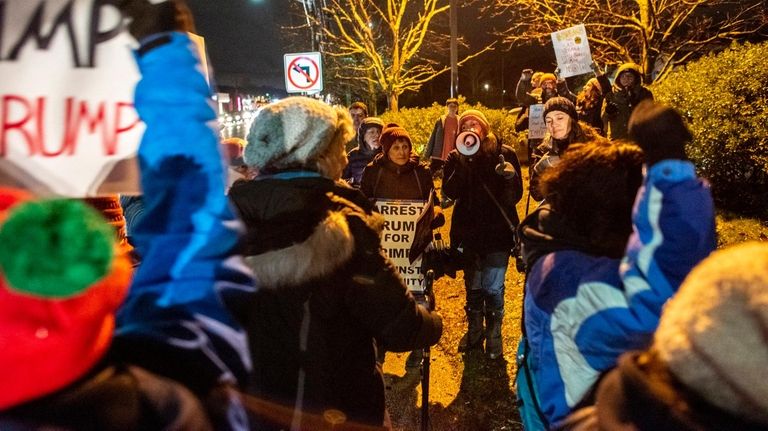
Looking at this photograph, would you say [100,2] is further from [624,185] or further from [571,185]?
[624,185]

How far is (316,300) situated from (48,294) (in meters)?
1.03

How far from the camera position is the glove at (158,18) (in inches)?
51.3

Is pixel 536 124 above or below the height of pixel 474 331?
above

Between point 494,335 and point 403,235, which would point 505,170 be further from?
point 494,335

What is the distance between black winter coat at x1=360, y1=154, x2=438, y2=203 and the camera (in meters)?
4.24

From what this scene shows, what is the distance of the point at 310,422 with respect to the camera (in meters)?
1.87

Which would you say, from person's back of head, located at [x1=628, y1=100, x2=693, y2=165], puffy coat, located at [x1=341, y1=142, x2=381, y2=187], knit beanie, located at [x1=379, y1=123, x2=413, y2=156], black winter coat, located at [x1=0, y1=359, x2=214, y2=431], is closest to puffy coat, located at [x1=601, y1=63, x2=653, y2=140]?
puffy coat, located at [x1=341, y1=142, x2=381, y2=187]

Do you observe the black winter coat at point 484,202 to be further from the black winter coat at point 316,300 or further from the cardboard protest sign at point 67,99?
the cardboard protest sign at point 67,99

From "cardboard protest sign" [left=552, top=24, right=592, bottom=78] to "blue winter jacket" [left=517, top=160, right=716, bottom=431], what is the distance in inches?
245

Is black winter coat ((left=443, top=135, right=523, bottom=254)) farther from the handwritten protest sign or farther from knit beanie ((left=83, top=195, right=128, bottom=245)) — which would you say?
the handwritten protest sign

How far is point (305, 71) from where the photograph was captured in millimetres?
10914

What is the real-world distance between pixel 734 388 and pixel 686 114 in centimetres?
748

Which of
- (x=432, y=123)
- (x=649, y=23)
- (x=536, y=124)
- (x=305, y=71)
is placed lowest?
(x=536, y=124)

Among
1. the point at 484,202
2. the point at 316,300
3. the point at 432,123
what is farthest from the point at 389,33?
the point at 316,300
